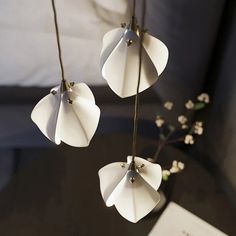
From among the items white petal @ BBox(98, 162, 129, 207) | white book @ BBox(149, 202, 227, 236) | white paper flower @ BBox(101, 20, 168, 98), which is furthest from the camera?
white book @ BBox(149, 202, 227, 236)

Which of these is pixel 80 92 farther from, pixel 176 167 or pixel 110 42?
pixel 176 167

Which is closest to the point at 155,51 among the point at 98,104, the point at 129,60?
the point at 129,60

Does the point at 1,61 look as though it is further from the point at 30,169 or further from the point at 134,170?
the point at 134,170

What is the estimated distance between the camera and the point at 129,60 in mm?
388

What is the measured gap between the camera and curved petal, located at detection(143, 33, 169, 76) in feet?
1.30

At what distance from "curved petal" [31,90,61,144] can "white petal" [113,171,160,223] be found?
0.33 feet

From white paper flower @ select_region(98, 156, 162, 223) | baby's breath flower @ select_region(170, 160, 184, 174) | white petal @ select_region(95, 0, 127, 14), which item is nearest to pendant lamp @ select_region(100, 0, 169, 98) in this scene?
white paper flower @ select_region(98, 156, 162, 223)

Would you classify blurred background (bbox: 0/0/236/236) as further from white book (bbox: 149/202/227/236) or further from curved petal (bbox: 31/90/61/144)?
curved petal (bbox: 31/90/61/144)

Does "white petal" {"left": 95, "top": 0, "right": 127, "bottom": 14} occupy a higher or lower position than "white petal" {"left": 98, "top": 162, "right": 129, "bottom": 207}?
higher

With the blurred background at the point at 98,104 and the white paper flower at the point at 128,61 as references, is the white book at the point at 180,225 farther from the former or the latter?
the white paper flower at the point at 128,61

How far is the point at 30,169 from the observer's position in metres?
0.85

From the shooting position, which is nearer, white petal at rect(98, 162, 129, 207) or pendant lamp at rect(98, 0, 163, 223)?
pendant lamp at rect(98, 0, 163, 223)

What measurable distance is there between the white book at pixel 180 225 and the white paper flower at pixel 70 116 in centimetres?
37

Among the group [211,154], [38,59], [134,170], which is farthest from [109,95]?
[134,170]
